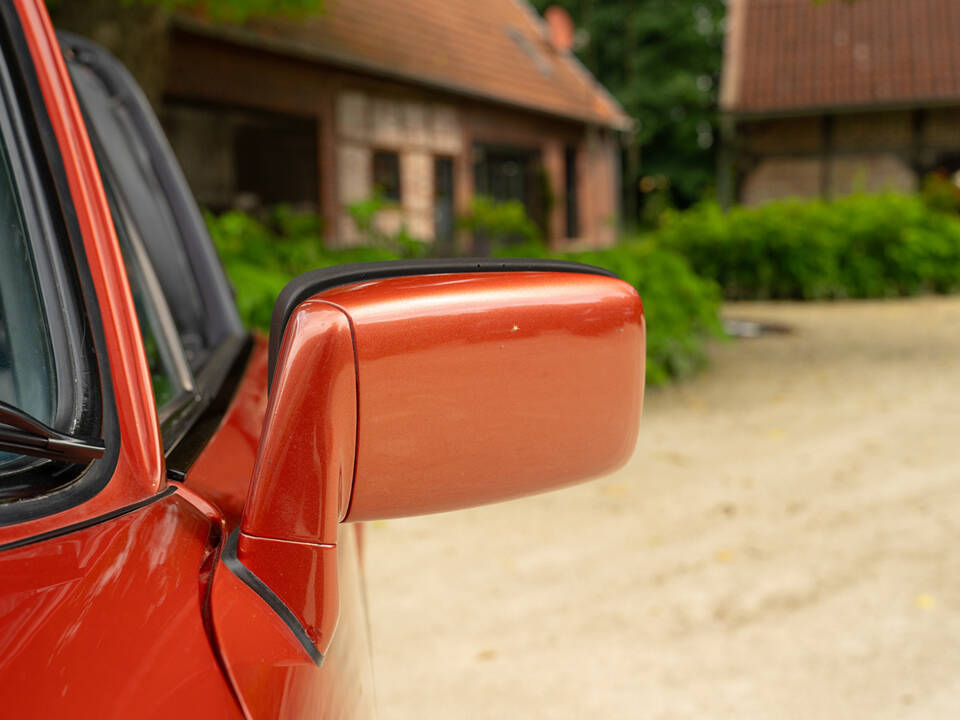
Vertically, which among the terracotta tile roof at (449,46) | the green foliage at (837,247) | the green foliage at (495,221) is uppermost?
the terracotta tile roof at (449,46)

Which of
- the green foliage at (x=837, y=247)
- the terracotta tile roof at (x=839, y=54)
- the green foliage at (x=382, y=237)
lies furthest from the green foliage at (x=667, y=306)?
the terracotta tile roof at (x=839, y=54)

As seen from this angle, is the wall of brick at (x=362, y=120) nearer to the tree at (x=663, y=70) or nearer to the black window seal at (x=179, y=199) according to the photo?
the black window seal at (x=179, y=199)

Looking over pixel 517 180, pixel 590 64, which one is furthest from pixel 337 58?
pixel 590 64

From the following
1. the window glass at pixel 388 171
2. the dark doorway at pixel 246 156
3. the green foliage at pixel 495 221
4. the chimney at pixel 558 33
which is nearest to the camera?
the green foliage at pixel 495 221

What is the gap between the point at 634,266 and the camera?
294 inches

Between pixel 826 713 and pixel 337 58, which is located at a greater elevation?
pixel 337 58

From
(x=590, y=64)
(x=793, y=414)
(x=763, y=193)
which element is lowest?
(x=793, y=414)

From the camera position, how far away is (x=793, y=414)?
270 inches

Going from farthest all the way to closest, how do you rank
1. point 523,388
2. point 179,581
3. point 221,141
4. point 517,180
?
point 517,180
point 221,141
point 523,388
point 179,581

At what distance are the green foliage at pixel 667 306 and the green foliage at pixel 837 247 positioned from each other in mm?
6056

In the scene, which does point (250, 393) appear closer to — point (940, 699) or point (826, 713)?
point (826, 713)

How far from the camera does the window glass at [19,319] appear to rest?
0.87 meters

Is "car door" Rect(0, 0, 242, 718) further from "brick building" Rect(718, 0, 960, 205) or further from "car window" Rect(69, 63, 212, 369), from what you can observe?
"brick building" Rect(718, 0, 960, 205)

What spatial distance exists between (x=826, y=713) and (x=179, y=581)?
94.0 inches
